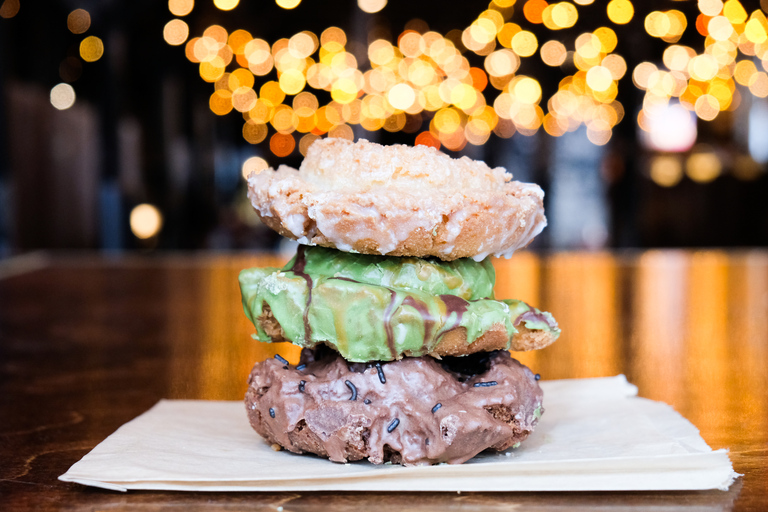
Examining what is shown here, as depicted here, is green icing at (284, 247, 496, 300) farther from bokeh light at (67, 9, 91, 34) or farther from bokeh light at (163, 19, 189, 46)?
bokeh light at (163, 19, 189, 46)

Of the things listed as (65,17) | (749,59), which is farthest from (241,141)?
(749,59)

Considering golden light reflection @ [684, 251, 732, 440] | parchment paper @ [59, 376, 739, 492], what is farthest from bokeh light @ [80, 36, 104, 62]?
parchment paper @ [59, 376, 739, 492]

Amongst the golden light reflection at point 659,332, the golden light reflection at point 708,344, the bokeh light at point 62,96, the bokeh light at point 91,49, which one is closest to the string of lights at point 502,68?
the bokeh light at point 91,49

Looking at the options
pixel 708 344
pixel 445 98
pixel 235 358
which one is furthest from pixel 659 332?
pixel 445 98

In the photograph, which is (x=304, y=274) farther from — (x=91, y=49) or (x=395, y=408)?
(x=91, y=49)

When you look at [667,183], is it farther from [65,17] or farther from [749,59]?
[65,17]

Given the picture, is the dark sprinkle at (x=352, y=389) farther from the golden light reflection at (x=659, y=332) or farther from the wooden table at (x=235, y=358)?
the golden light reflection at (x=659, y=332)
